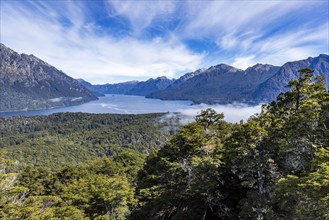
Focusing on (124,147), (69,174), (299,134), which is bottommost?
(124,147)

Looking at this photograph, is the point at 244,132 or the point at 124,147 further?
the point at 124,147

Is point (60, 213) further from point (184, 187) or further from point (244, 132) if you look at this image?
point (244, 132)

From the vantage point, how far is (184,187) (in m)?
23.6

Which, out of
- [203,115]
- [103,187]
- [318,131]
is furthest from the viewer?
[203,115]

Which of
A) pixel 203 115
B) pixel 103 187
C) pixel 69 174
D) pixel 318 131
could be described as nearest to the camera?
pixel 318 131

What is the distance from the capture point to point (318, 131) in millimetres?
15508

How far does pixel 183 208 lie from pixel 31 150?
6026 inches

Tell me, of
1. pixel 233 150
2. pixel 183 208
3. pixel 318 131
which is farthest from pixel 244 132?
pixel 183 208

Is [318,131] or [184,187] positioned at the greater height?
[318,131]

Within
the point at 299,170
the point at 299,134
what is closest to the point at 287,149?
the point at 299,134

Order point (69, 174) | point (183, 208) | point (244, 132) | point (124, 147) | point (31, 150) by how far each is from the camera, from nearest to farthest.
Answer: point (244, 132), point (183, 208), point (69, 174), point (31, 150), point (124, 147)

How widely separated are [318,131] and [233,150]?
611cm

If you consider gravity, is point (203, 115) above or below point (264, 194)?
above

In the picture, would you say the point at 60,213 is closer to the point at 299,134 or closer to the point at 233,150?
the point at 233,150
